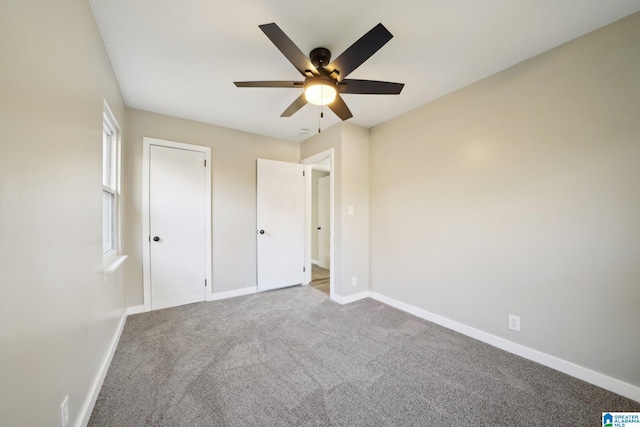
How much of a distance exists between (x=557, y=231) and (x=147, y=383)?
3299 mm

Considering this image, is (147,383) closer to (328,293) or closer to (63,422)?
(63,422)

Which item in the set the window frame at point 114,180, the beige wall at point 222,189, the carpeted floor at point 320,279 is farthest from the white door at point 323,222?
the window frame at point 114,180

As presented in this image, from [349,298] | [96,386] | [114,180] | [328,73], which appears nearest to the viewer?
[96,386]

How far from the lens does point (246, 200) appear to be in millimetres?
3598

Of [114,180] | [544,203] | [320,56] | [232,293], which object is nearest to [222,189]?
[114,180]

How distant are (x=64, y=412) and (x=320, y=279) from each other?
348cm

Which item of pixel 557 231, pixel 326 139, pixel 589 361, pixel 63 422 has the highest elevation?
pixel 326 139

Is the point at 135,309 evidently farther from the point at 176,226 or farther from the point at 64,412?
the point at 64,412

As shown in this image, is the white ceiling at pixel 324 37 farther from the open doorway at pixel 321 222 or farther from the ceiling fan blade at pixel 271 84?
the open doorway at pixel 321 222

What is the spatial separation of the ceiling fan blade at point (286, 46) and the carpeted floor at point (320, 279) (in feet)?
9.83

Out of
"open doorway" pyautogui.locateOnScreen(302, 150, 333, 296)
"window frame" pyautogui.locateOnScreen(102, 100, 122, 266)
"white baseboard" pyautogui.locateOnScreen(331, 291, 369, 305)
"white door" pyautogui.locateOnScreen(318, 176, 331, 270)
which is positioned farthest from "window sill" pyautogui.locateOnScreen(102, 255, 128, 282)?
"white door" pyautogui.locateOnScreen(318, 176, 331, 270)

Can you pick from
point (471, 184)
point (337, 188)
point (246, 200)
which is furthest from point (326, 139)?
point (471, 184)

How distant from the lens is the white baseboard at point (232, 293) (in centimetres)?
331
